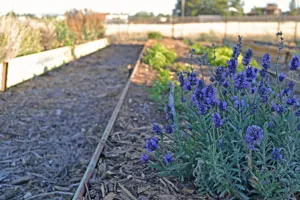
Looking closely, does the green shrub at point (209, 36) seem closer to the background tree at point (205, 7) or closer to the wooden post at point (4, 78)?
the background tree at point (205, 7)

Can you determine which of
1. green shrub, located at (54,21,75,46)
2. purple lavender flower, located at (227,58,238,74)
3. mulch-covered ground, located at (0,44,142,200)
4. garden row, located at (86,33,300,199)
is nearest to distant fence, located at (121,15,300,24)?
green shrub, located at (54,21,75,46)

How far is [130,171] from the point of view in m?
3.52

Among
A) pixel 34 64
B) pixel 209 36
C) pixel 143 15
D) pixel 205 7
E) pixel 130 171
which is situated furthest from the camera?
pixel 143 15

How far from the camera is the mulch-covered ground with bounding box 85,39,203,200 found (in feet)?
9.72

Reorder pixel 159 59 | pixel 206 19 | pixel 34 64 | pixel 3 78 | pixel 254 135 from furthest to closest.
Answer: pixel 206 19
pixel 159 59
pixel 34 64
pixel 3 78
pixel 254 135

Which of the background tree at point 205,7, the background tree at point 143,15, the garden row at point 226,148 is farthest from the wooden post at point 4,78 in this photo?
the background tree at point 205,7

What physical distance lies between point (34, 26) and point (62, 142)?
8.85 m

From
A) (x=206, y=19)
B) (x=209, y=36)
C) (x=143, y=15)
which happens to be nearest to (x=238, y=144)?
(x=209, y=36)

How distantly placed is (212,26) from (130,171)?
29358mm

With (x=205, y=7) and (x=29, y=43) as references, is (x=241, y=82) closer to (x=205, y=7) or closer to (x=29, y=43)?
(x=29, y=43)

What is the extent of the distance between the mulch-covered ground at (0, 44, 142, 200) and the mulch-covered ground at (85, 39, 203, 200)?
0.31m

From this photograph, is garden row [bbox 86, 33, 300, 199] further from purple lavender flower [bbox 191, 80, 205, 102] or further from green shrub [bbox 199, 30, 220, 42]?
green shrub [bbox 199, 30, 220, 42]

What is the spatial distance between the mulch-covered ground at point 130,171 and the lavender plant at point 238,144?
0.41 feet

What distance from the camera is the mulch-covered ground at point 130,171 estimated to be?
2.96 m
